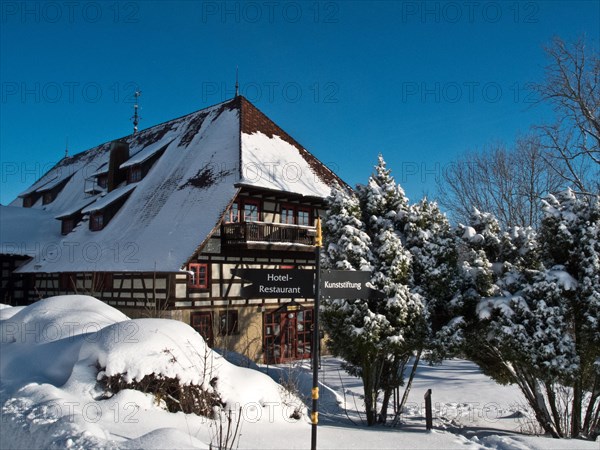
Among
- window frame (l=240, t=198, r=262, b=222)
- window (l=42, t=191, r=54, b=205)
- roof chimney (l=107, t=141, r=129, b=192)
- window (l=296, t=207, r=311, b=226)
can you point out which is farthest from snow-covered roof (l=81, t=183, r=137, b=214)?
window (l=42, t=191, r=54, b=205)

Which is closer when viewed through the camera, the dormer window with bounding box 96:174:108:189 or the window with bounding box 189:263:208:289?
the window with bounding box 189:263:208:289

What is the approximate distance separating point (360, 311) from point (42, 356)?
6007 mm

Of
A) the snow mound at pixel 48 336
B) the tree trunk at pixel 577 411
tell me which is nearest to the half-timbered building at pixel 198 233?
the snow mound at pixel 48 336

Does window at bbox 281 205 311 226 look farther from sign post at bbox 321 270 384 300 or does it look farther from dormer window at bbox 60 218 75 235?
sign post at bbox 321 270 384 300

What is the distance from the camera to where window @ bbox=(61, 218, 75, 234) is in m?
24.8

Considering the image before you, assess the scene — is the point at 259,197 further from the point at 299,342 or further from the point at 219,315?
the point at 299,342

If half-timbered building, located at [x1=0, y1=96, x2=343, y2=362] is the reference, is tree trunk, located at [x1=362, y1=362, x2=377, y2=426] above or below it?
below

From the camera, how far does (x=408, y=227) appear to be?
11.2 m

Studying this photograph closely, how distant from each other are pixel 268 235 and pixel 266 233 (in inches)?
4.7

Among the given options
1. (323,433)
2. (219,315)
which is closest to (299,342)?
(219,315)

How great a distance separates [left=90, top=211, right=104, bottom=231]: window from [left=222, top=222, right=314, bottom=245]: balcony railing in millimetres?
7801

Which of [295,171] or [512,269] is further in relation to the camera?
[295,171]

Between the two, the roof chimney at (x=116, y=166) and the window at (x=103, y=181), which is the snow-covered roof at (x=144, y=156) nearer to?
the roof chimney at (x=116, y=166)

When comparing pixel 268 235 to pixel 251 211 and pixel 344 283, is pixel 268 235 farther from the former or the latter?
pixel 344 283
